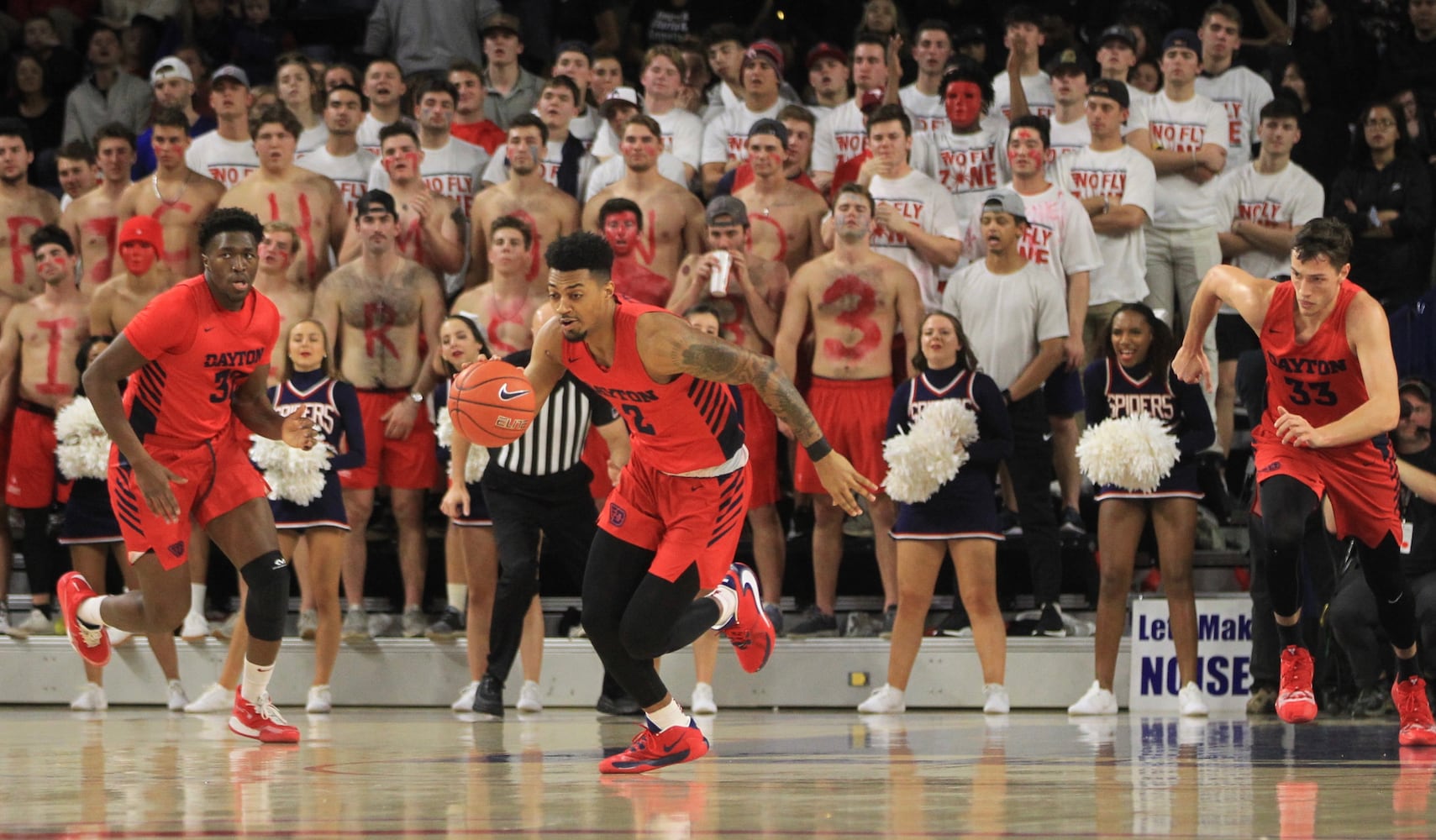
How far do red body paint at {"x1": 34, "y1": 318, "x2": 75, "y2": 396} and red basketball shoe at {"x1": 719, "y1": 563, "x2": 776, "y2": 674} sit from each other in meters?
5.76

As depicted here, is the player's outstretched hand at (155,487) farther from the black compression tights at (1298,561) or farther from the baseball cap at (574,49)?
the baseball cap at (574,49)

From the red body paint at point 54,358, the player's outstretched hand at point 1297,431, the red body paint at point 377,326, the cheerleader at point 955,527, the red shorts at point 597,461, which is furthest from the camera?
the red body paint at point 54,358

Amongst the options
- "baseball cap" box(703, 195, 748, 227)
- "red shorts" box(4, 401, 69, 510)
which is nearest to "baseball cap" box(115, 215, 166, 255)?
"red shorts" box(4, 401, 69, 510)

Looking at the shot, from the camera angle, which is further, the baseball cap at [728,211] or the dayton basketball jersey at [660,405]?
the baseball cap at [728,211]

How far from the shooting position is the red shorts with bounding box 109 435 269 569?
782 cm

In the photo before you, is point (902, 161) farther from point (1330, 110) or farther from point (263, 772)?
point (263, 772)

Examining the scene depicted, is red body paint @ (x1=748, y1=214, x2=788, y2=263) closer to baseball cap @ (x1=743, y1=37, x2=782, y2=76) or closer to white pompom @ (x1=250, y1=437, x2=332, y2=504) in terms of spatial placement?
baseball cap @ (x1=743, y1=37, x2=782, y2=76)

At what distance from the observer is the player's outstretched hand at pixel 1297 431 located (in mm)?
7418

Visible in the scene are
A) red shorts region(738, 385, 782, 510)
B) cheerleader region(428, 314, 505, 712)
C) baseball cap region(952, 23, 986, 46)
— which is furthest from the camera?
baseball cap region(952, 23, 986, 46)

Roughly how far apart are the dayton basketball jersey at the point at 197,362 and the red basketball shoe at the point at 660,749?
255cm

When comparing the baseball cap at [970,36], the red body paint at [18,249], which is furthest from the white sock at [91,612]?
the baseball cap at [970,36]

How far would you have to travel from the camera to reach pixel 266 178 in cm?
1166

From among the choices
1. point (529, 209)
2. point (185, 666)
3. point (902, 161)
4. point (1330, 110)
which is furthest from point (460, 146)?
point (1330, 110)

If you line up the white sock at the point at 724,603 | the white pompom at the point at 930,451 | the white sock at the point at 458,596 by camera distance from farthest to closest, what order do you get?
1. the white sock at the point at 458,596
2. the white pompom at the point at 930,451
3. the white sock at the point at 724,603
